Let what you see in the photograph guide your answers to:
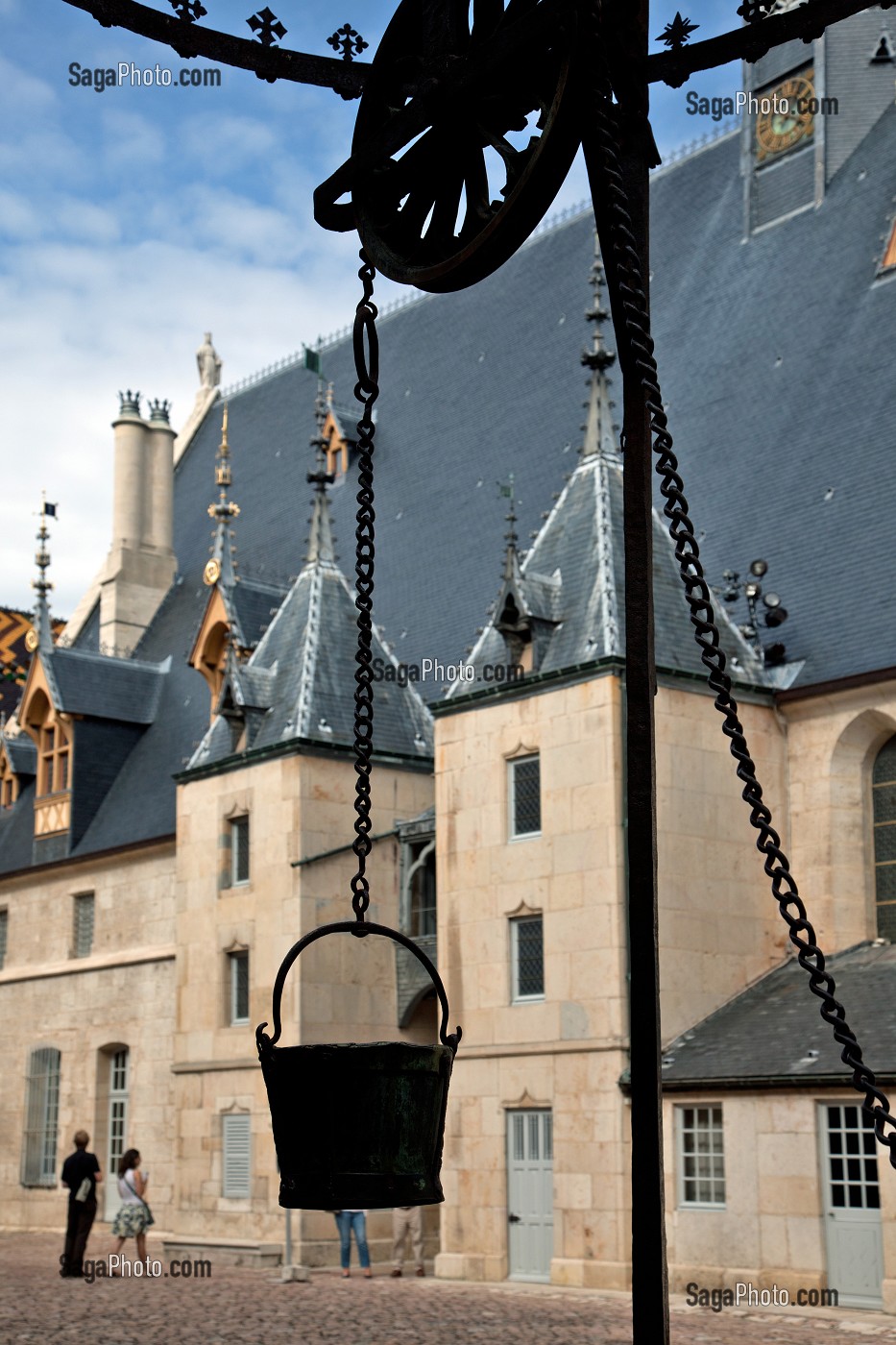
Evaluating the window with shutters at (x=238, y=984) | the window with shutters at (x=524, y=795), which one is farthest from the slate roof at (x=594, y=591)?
the window with shutters at (x=238, y=984)

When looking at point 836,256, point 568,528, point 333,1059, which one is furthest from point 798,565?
point 333,1059

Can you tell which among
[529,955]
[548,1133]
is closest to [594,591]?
[529,955]

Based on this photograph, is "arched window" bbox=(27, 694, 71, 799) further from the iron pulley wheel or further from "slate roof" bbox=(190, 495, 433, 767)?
the iron pulley wheel

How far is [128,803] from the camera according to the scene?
110 feet

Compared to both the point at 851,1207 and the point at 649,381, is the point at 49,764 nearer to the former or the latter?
the point at 851,1207

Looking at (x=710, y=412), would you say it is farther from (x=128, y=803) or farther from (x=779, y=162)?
(x=128, y=803)

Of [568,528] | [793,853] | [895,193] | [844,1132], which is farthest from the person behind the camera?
[895,193]

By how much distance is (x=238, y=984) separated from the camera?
27.1 m

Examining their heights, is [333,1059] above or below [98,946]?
A: below

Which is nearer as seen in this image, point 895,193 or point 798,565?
point 798,565

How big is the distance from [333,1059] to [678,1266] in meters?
15.6

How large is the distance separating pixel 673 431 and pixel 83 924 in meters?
14.0

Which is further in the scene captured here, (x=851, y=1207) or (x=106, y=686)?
(x=106, y=686)

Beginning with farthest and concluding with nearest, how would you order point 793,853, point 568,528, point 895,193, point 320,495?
point 320,495 → point 895,193 → point 568,528 → point 793,853
